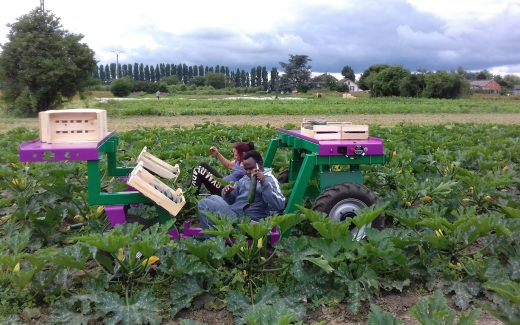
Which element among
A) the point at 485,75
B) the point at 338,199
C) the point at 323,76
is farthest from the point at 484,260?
the point at 485,75

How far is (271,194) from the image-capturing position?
4.49 m

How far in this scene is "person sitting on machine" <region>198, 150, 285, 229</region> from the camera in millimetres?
4508

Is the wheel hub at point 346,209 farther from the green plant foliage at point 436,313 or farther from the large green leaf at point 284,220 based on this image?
the green plant foliage at point 436,313

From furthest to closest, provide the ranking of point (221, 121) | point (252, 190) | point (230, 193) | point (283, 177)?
point (221, 121), point (283, 177), point (230, 193), point (252, 190)

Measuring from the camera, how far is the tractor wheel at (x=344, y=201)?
180 inches

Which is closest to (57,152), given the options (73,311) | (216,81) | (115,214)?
(115,214)

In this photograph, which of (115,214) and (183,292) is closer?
(183,292)

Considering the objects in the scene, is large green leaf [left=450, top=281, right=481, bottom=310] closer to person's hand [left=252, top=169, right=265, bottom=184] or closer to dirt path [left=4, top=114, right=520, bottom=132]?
person's hand [left=252, top=169, right=265, bottom=184]

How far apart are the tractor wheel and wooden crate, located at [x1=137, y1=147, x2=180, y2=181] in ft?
5.52

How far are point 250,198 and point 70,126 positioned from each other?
65.1 inches

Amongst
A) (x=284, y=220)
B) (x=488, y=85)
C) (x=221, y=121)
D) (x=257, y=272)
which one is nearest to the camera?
(x=284, y=220)

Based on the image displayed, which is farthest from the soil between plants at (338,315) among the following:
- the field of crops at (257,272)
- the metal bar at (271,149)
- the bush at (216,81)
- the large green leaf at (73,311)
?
the bush at (216,81)

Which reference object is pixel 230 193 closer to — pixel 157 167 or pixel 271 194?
pixel 271 194

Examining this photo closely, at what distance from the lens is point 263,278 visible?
13.3ft
